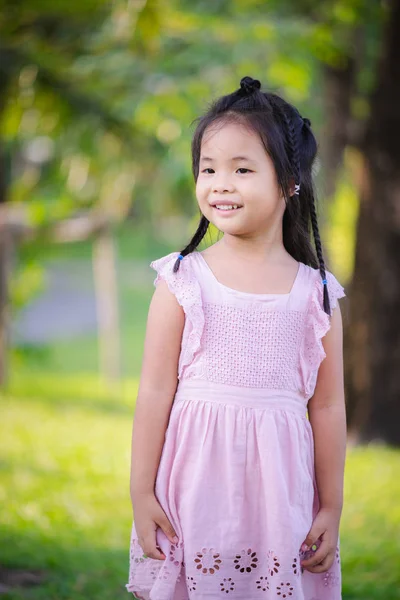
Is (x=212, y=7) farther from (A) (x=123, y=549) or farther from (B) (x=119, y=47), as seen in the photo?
(A) (x=123, y=549)

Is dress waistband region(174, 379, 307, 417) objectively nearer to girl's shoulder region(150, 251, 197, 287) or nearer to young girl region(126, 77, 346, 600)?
young girl region(126, 77, 346, 600)

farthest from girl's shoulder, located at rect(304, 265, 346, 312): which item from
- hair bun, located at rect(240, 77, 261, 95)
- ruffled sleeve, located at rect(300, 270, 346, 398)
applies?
hair bun, located at rect(240, 77, 261, 95)

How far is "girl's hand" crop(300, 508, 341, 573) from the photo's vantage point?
2094 mm

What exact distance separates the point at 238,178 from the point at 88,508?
3.11 m

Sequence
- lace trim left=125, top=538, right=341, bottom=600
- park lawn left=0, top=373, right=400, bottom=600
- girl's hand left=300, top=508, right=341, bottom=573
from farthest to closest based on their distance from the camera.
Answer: park lawn left=0, top=373, right=400, bottom=600 → girl's hand left=300, top=508, right=341, bottom=573 → lace trim left=125, top=538, right=341, bottom=600

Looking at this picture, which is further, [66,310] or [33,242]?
[66,310]

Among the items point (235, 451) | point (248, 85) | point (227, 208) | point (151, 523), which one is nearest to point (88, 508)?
point (151, 523)

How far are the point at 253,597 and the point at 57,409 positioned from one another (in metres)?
6.54

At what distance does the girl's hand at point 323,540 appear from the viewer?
2.09m

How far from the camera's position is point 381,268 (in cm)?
659

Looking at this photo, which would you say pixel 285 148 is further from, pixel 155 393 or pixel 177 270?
pixel 155 393

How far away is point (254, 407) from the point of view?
2.02 metres

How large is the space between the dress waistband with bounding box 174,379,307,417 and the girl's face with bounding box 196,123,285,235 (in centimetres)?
38

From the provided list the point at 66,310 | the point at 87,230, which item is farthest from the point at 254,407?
the point at 66,310
